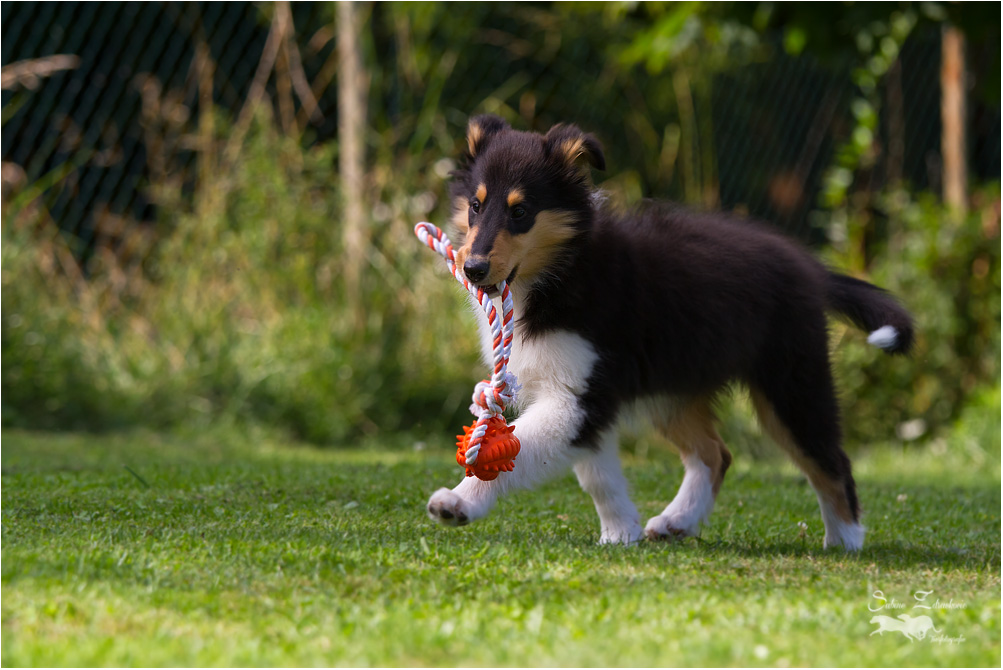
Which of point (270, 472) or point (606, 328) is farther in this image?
point (270, 472)

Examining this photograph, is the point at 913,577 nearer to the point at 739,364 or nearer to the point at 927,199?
the point at 739,364

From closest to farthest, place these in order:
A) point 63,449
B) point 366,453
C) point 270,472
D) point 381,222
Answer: point 270,472, point 63,449, point 366,453, point 381,222

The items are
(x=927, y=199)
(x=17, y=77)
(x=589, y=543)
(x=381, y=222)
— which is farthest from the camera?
(x=927, y=199)

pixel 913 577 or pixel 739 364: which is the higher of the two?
pixel 739 364

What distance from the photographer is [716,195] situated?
10.5 meters

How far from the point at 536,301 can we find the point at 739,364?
0.89 metres

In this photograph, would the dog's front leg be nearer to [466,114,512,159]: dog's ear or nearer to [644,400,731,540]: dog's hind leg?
[644,400,731,540]: dog's hind leg

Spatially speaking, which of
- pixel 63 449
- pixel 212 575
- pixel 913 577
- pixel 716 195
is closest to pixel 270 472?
pixel 63 449

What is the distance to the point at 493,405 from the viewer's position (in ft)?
12.3

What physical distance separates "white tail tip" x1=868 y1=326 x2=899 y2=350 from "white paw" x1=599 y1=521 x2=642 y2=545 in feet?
3.95

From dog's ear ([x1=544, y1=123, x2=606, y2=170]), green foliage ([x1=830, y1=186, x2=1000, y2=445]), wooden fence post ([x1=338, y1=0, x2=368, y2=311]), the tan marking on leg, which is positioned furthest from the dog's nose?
green foliage ([x1=830, y1=186, x2=1000, y2=445])

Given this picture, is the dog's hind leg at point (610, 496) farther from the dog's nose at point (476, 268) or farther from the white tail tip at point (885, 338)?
the white tail tip at point (885, 338)
